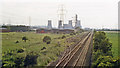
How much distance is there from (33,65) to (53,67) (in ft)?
9.43

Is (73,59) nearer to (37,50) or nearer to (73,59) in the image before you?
(73,59)

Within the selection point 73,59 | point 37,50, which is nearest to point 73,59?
point 73,59

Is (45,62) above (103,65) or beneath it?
beneath

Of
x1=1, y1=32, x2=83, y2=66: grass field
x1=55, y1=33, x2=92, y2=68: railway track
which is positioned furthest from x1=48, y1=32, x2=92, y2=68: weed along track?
x1=1, y1=32, x2=83, y2=66: grass field

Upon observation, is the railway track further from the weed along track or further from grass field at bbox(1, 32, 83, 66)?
grass field at bbox(1, 32, 83, 66)

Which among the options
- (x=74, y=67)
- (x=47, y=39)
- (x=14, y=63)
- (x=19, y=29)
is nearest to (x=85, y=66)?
(x=74, y=67)

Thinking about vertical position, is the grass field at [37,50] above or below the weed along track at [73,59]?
above

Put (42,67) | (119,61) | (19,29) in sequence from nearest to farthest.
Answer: (119,61)
(42,67)
(19,29)

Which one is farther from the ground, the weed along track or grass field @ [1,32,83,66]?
grass field @ [1,32,83,66]

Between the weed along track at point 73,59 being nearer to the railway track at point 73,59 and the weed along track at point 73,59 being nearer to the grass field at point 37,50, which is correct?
the railway track at point 73,59

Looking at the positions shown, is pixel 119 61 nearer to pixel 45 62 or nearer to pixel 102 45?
pixel 102 45

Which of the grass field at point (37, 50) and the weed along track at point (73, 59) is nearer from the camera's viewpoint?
the weed along track at point (73, 59)

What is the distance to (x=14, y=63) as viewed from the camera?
1584cm

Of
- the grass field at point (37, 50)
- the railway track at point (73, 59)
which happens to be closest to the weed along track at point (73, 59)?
the railway track at point (73, 59)
